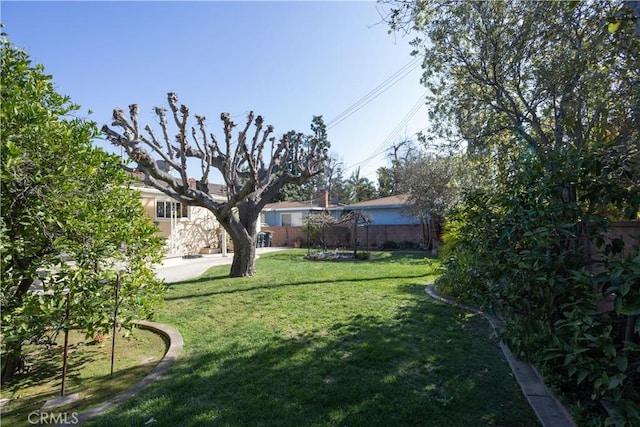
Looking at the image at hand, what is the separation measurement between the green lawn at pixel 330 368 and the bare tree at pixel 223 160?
2924 mm

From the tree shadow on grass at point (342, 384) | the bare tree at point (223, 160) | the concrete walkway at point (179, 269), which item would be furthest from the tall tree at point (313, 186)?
the tree shadow on grass at point (342, 384)

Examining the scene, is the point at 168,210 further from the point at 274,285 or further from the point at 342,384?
the point at 342,384

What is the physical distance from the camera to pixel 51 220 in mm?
3129

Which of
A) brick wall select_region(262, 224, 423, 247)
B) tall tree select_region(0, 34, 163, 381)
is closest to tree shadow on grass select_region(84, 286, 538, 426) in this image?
tall tree select_region(0, 34, 163, 381)

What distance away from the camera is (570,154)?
2.77 meters

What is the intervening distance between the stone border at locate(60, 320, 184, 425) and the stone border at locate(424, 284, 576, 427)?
3.71m

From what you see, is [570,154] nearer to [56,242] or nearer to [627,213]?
[627,213]

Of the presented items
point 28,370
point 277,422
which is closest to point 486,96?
point 277,422

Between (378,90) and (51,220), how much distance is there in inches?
627

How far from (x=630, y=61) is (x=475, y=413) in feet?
15.6

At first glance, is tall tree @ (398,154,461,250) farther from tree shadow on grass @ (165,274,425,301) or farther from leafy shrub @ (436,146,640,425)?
leafy shrub @ (436,146,640,425)

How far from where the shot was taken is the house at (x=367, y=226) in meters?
19.7

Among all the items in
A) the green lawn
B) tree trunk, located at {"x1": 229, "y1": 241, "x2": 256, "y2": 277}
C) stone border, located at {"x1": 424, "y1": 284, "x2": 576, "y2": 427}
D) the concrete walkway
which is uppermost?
tree trunk, located at {"x1": 229, "y1": 241, "x2": 256, "y2": 277}

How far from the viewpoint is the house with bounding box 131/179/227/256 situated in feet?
49.1
